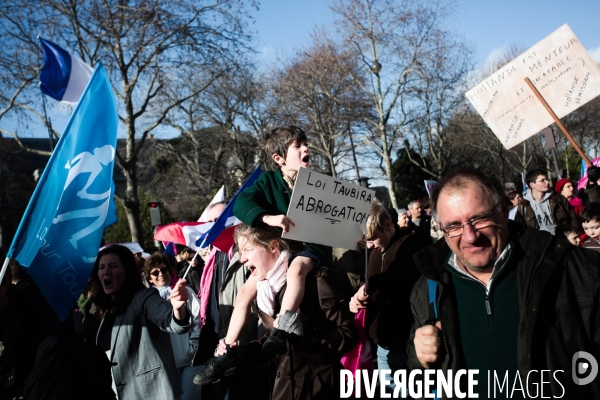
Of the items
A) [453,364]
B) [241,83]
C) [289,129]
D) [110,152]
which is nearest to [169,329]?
[110,152]

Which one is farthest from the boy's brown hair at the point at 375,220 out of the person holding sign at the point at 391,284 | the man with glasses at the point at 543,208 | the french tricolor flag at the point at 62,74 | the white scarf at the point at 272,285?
the man with glasses at the point at 543,208

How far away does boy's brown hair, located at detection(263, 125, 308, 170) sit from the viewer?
4281mm

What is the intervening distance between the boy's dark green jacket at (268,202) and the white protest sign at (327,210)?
8.0 inches

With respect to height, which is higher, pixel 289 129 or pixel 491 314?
pixel 289 129

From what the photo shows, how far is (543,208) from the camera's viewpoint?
843 cm

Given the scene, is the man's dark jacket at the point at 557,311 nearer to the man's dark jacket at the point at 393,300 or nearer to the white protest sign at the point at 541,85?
the man's dark jacket at the point at 393,300

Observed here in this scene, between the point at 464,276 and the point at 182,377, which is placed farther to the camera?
the point at 182,377

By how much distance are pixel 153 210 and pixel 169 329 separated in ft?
53.1

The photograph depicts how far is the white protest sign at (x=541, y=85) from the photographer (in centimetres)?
515

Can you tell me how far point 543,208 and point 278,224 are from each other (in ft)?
19.5

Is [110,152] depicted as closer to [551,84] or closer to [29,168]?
[551,84]

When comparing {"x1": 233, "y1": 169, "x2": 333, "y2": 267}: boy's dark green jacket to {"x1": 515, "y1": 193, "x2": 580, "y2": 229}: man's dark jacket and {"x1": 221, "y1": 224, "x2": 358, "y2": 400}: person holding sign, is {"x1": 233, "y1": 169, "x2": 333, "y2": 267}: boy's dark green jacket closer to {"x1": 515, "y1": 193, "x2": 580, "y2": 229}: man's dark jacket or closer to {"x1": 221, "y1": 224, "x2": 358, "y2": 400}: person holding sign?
{"x1": 221, "y1": 224, "x2": 358, "y2": 400}: person holding sign

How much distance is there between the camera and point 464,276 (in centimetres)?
245

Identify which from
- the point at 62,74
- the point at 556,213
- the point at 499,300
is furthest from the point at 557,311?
the point at 556,213
